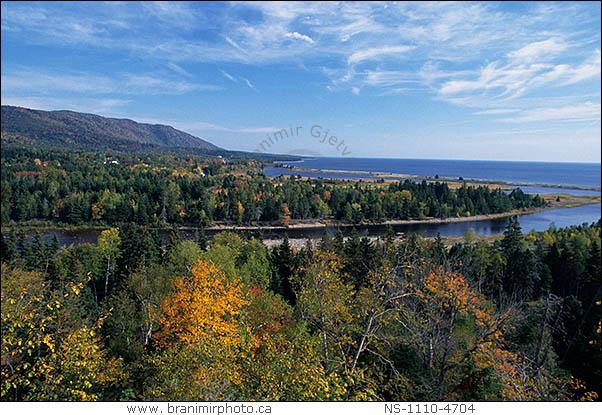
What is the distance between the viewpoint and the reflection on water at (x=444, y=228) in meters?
51.6

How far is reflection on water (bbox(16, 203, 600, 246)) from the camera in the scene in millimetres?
51562

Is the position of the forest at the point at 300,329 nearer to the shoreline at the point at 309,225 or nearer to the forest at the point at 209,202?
the shoreline at the point at 309,225

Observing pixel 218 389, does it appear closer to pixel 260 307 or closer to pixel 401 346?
pixel 401 346

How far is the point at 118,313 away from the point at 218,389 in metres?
11.5

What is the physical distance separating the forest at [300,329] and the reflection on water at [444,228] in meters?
23.7

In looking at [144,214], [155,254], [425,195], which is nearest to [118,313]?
[155,254]

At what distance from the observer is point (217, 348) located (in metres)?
6.24

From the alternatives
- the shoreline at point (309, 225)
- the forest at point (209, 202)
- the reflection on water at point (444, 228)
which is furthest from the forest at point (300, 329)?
the forest at point (209, 202)

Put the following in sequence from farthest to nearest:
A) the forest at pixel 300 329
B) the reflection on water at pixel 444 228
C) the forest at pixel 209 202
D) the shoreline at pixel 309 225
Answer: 1. the forest at pixel 209 202
2. the shoreline at pixel 309 225
3. the reflection on water at pixel 444 228
4. the forest at pixel 300 329

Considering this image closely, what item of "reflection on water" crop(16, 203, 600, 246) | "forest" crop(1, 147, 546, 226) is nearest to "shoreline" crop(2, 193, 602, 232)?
"forest" crop(1, 147, 546, 226)

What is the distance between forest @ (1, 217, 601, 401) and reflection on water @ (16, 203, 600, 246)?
23.7 metres

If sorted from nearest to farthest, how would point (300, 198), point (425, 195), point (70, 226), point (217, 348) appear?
point (217, 348) < point (70, 226) < point (300, 198) < point (425, 195)

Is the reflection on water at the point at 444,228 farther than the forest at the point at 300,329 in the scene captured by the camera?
Yes

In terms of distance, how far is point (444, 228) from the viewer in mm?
63156
